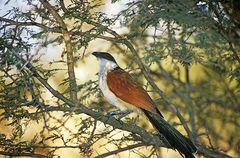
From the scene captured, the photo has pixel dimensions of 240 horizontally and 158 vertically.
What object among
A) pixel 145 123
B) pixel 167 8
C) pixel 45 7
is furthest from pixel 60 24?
pixel 145 123

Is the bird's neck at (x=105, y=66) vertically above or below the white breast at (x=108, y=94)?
above

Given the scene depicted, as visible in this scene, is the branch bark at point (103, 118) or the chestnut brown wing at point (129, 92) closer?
the branch bark at point (103, 118)

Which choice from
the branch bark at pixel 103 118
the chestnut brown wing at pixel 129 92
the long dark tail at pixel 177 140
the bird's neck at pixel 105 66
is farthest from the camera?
the bird's neck at pixel 105 66

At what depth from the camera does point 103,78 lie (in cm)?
324

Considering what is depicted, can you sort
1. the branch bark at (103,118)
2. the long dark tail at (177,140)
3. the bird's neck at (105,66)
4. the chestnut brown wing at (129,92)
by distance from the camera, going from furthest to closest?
the bird's neck at (105,66) → the chestnut brown wing at (129,92) → the long dark tail at (177,140) → the branch bark at (103,118)

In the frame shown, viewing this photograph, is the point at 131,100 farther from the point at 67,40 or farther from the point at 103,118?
the point at 67,40

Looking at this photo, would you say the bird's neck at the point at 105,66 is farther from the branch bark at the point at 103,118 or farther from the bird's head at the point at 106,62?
the branch bark at the point at 103,118

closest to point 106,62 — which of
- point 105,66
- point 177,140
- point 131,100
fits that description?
point 105,66

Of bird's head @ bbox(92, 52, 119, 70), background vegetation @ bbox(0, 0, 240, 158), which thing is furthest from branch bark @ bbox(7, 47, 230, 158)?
bird's head @ bbox(92, 52, 119, 70)

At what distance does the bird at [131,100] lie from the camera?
115 inches

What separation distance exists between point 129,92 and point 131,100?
57 mm

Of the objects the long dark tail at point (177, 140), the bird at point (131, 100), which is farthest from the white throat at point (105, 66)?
the long dark tail at point (177, 140)

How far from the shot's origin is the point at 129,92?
3.13 metres

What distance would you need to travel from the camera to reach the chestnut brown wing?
10.1 ft
